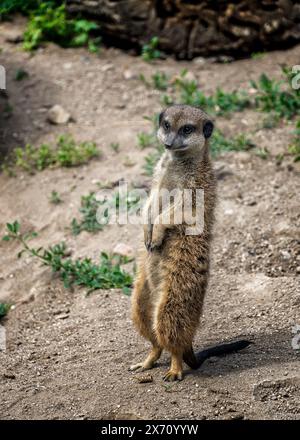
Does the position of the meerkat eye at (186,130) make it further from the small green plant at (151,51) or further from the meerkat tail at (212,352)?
the small green plant at (151,51)

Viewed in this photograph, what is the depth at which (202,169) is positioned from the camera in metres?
3.91

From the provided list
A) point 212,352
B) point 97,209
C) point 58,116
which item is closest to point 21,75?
point 58,116

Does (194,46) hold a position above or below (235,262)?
above

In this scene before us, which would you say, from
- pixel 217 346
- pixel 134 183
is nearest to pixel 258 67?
pixel 134 183

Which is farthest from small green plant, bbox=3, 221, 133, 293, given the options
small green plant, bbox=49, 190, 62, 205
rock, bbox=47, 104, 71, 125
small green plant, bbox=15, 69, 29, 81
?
small green plant, bbox=15, 69, 29, 81

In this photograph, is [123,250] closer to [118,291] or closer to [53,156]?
[118,291]

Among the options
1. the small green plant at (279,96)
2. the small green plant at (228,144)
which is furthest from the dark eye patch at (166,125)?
the small green plant at (279,96)

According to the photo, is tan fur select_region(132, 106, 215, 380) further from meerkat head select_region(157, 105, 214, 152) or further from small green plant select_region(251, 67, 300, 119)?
small green plant select_region(251, 67, 300, 119)

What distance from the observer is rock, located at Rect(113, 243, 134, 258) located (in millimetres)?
5160

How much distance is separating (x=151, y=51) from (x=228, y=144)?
181 centimetres

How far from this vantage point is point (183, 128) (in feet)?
12.9

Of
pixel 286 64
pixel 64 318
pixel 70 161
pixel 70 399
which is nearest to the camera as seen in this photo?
pixel 70 399

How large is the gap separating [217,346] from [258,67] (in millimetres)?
3866

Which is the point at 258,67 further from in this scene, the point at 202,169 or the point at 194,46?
the point at 202,169
